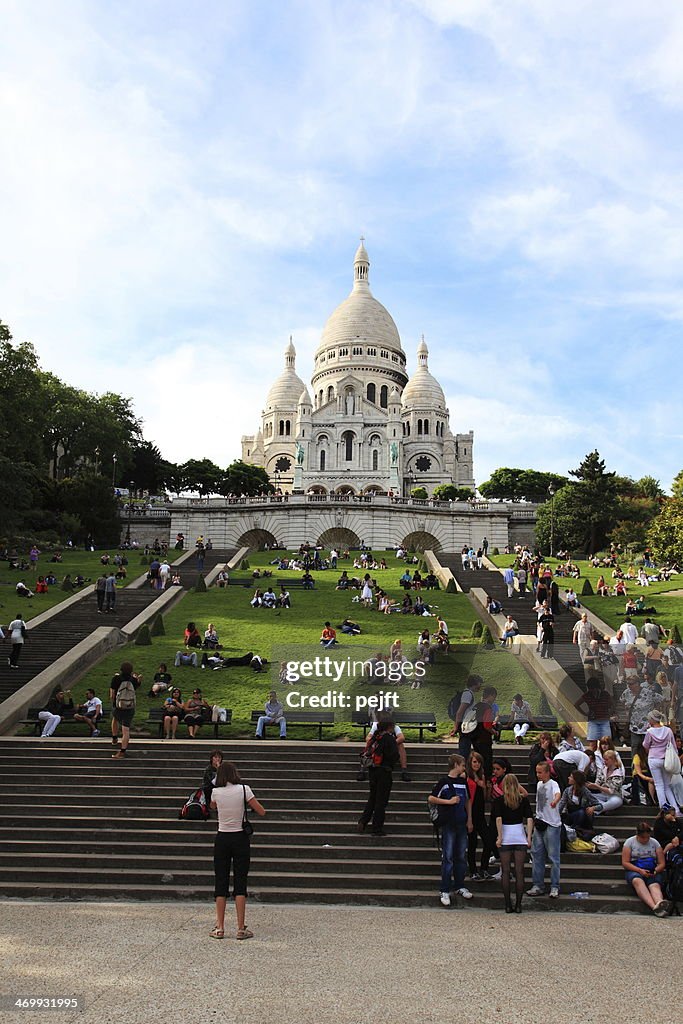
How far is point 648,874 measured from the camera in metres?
9.65

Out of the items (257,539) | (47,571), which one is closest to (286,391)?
(257,539)

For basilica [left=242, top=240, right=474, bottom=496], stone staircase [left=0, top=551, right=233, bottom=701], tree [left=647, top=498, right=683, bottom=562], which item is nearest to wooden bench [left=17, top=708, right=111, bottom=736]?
stone staircase [left=0, top=551, right=233, bottom=701]

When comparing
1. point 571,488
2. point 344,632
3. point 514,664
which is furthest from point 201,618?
point 571,488

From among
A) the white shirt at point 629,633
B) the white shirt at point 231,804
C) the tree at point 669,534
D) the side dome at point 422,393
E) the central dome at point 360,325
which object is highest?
the central dome at point 360,325

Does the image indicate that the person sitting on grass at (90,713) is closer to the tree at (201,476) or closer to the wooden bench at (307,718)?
the wooden bench at (307,718)

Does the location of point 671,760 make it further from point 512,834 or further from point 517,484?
point 517,484

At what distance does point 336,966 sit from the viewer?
Result: 7.03 metres

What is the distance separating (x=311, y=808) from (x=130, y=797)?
269cm

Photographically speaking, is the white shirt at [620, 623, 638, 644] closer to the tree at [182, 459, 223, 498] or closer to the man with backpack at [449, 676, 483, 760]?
the man with backpack at [449, 676, 483, 760]

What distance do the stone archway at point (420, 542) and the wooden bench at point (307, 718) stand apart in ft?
134

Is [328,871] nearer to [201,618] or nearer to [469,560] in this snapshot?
[201,618]

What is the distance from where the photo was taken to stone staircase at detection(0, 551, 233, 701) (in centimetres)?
2094

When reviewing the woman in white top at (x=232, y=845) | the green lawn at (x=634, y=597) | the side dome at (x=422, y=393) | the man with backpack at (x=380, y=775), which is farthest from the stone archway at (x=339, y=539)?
the side dome at (x=422, y=393)

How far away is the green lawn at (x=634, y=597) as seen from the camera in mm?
28266
